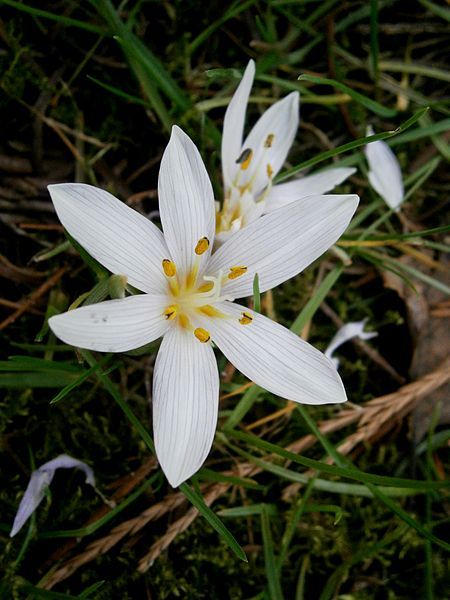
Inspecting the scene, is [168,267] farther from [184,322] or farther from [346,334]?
[346,334]

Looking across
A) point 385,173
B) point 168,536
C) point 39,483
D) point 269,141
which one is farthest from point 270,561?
point 385,173

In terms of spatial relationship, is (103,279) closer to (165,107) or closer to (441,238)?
(165,107)

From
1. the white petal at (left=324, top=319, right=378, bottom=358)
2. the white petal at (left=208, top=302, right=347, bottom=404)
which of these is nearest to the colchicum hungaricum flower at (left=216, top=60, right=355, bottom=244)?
the white petal at (left=208, top=302, right=347, bottom=404)

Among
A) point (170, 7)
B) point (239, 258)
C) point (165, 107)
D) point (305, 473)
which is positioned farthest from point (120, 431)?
point (170, 7)

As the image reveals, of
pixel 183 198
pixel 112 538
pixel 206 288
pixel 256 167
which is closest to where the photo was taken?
pixel 183 198

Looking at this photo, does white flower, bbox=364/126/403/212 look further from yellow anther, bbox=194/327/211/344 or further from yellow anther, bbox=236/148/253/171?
yellow anther, bbox=194/327/211/344
